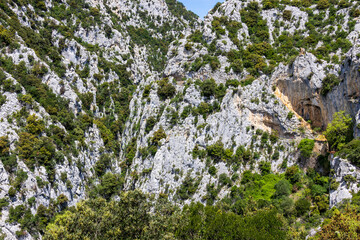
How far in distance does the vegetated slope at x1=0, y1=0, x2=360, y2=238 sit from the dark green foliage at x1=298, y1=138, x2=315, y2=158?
0.16 meters

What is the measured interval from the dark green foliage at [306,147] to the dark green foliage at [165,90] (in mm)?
28703

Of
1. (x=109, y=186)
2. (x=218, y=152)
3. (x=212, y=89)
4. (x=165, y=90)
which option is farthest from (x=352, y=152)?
(x=109, y=186)

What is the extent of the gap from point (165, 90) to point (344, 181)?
126 feet

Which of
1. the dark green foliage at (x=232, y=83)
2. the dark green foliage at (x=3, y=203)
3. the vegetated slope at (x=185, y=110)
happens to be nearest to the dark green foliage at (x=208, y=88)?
the vegetated slope at (x=185, y=110)

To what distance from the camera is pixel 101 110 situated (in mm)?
68062

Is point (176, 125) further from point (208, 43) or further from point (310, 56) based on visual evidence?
point (310, 56)

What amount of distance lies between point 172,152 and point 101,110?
26.4 meters

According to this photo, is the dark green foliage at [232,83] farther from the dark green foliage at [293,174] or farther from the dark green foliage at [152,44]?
the dark green foliage at [152,44]

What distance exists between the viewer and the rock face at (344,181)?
104 ft

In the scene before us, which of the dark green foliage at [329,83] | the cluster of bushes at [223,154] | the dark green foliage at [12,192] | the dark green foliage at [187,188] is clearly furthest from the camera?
the cluster of bushes at [223,154]

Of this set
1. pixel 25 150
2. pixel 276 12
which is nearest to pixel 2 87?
pixel 25 150

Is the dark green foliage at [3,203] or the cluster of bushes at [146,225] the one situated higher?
the dark green foliage at [3,203]

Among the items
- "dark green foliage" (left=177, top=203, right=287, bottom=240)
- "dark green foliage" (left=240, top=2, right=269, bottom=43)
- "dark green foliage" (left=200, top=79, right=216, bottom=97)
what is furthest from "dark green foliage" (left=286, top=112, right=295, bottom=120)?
"dark green foliage" (left=240, top=2, right=269, bottom=43)

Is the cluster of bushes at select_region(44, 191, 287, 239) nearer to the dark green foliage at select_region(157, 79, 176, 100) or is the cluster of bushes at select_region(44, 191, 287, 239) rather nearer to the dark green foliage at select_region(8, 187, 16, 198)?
the dark green foliage at select_region(8, 187, 16, 198)
